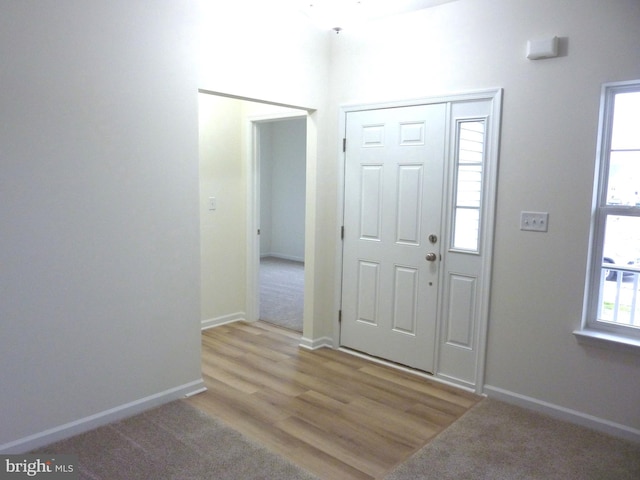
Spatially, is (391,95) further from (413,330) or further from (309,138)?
(413,330)

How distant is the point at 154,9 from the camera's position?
9.35 ft

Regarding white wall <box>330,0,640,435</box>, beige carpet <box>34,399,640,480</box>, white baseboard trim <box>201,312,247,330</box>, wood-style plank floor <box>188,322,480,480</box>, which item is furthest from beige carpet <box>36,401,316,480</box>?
white baseboard trim <box>201,312,247,330</box>

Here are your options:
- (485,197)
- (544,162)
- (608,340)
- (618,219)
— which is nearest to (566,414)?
(608,340)

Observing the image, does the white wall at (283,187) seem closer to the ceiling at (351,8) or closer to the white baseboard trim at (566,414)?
the ceiling at (351,8)

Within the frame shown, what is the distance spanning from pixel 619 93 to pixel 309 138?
2.21 meters

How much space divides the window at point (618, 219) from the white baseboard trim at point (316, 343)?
2.03 metres

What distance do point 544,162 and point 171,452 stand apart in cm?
269

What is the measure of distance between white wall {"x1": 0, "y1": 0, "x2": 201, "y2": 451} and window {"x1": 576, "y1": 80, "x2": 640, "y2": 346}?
2.45 m

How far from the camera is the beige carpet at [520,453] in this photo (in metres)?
2.48

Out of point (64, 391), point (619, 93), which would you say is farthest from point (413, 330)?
point (64, 391)

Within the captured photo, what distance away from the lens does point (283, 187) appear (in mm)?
8805

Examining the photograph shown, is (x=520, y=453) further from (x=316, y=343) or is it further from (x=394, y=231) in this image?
(x=316, y=343)

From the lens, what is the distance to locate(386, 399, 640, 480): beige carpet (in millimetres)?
2477

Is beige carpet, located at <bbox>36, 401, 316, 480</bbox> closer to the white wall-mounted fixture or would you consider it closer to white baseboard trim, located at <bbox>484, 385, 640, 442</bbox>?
white baseboard trim, located at <bbox>484, 385, 640, 442</bbox>
